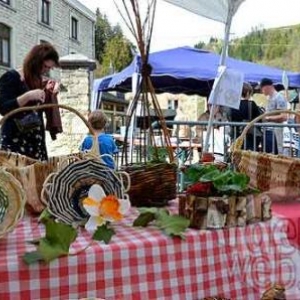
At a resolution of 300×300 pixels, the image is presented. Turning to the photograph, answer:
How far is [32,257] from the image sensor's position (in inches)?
30.2

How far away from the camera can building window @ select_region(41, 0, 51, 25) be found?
21.6ft

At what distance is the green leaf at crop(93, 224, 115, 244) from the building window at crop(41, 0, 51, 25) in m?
6.14

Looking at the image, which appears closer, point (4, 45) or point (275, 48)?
point (4, 45)

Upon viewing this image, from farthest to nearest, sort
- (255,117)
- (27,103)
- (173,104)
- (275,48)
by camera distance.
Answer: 1. (275,48)
2. (173,104)
3. (255,117)
4. (27,103)

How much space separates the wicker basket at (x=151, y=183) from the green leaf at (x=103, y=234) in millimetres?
209

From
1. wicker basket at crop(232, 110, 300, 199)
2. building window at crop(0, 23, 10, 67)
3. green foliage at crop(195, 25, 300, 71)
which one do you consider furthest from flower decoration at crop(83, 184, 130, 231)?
green foliage at crop(195, 25, 300, 71)

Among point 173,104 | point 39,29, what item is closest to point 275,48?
point 173,104

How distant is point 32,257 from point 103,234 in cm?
12

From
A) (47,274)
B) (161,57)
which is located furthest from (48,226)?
(161,57)

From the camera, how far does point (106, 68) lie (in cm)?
828

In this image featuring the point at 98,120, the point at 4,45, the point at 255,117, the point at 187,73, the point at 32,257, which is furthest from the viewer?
the point at 4,45

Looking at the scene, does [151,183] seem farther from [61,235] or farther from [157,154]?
[61,235]

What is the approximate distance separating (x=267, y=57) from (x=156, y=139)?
1750cm

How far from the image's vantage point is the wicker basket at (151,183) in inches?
40.8
